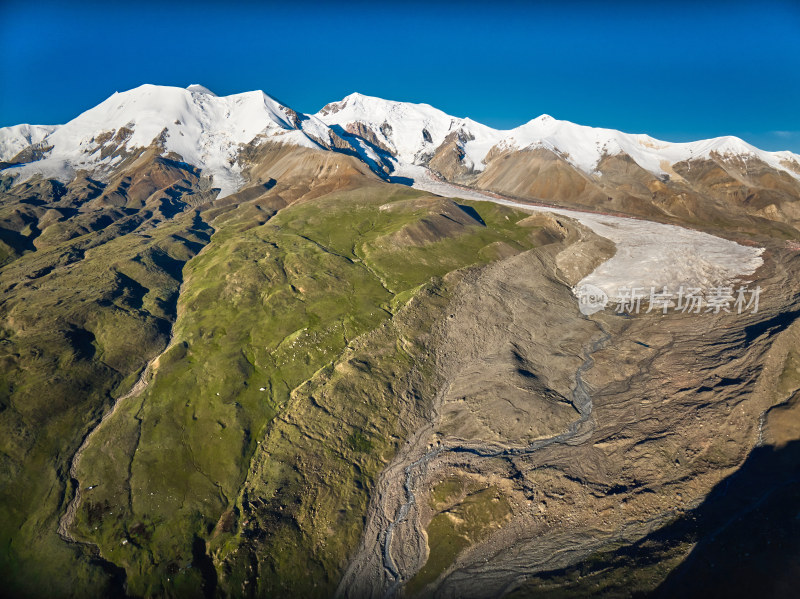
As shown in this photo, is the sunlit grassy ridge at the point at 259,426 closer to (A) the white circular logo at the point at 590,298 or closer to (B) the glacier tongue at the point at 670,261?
(A) the white circular logo at the point at 590,298

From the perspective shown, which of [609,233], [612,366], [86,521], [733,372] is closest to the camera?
[86,521]

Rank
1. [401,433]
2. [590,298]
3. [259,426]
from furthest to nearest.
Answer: [590,298] → [259,426] → [401,433]

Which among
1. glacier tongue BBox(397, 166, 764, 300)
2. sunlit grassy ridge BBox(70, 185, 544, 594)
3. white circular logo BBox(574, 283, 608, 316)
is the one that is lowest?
sunlit grassy ridge BBox(70, 185, 544, 594)

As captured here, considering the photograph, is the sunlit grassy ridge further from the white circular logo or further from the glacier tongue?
the glacier tongue

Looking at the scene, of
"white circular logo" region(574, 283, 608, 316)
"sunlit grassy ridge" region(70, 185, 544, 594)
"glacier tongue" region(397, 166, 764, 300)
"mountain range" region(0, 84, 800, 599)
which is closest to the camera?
"mountain range" region(0, 84, 800, 599)

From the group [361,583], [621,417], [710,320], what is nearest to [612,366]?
[621,417]

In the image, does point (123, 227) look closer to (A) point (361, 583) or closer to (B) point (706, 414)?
(A) point (361, 583)
